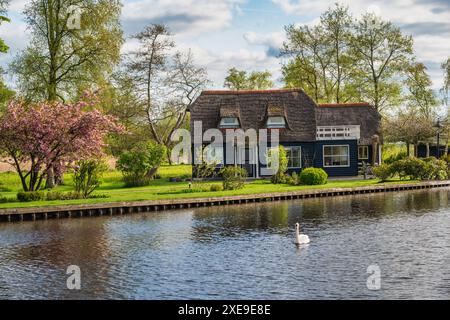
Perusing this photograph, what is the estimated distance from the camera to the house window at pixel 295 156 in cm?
5638

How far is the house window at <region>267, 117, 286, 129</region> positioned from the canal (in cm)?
2050

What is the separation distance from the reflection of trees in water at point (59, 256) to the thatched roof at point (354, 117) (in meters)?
31.3

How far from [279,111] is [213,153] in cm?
709

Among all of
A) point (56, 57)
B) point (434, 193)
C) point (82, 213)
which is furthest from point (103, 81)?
point (434, 193)

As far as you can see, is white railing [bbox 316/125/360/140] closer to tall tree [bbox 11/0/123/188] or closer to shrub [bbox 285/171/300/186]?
shrub [bbox 285/171/300/186]

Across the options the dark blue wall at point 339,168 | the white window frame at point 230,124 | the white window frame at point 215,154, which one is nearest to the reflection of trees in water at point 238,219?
the white window frame at point 215,154

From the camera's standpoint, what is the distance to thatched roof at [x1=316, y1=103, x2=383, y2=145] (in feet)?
195

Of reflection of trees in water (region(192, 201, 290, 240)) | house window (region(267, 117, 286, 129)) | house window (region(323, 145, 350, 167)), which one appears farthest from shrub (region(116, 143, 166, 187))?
house window (region(323, 145, 350, 167))

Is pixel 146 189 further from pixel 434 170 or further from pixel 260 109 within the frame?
pixel 434 170

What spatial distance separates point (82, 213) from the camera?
36.7 m

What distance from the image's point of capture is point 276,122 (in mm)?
57062

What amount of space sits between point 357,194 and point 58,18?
27.4 m

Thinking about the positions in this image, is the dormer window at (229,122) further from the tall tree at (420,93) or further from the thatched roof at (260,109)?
the tall tree at (420,93)
